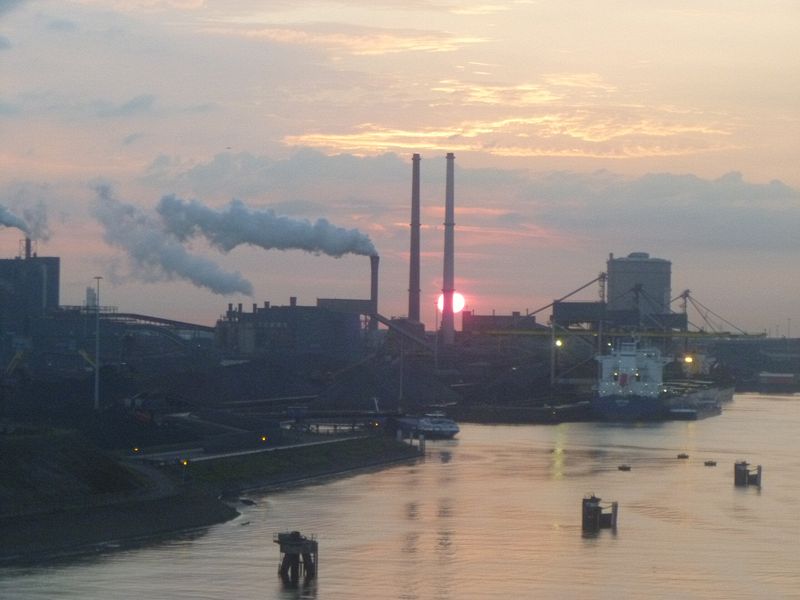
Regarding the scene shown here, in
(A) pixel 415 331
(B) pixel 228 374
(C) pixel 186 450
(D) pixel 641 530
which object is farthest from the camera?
(A) pixel 415 331

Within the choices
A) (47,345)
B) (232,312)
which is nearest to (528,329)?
(232,312)

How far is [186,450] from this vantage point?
111 ft

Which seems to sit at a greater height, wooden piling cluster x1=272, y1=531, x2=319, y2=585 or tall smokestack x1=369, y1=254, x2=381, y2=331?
tall smokestack x1=369, y1=254, x2=381, y2=331

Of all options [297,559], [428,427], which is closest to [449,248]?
[428,427]

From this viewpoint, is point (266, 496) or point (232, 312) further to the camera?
point (232, 312)

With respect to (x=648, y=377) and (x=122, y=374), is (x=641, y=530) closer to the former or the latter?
(x=122, y=374)

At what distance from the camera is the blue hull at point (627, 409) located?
67.3 metres

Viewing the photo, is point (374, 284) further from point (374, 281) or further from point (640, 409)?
point (640, 409)

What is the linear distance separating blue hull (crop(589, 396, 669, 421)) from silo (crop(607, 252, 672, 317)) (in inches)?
1555

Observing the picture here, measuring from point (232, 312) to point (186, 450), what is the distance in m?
48.2

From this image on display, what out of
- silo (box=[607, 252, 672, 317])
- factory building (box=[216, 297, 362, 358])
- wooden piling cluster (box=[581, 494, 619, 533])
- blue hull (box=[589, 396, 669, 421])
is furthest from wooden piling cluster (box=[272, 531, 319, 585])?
silo (box=[607, 252, 672, 317])

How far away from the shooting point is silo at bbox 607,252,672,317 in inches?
4266

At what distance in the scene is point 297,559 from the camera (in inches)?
779

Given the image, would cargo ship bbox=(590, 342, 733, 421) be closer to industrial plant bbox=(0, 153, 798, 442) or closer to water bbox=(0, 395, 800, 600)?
industrial plant bbox=(0, 153, 798, 442)
